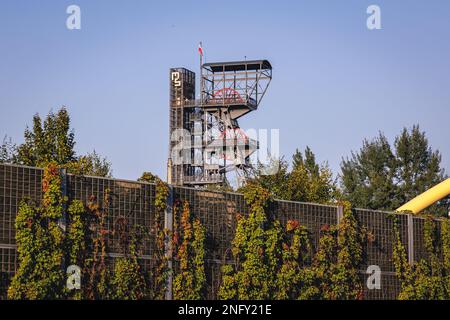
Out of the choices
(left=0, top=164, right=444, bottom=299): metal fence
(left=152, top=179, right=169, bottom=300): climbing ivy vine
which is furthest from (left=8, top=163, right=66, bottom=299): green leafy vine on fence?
(left=152, top=179, right=169, bottom=300): climbing ivy vine

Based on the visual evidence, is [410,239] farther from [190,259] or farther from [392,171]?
[392,171]

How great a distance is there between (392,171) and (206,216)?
188 feet

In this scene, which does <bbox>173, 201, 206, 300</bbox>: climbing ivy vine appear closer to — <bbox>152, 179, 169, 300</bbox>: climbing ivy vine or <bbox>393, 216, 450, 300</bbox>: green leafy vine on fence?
<bbox>152, 179, 169, 300</bbox>: climbing ivy vine

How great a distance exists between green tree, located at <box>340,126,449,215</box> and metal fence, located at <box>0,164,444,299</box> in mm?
44460

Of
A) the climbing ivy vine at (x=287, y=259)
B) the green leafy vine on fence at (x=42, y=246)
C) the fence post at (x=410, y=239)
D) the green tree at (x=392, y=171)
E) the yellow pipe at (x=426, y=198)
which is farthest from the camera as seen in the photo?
the green tree at (x=392, y=171)

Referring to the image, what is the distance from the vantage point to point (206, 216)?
32.6 metres

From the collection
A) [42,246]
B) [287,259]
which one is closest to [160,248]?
[42,246]

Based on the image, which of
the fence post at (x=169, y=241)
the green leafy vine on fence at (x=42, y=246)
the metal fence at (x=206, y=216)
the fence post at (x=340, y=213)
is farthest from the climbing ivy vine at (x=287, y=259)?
the green leafy vine on fence at (x=42, y=246)

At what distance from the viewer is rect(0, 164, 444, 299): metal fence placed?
27.4m

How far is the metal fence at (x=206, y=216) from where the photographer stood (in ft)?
89.9

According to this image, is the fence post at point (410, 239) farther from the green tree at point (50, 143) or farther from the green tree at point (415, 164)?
the green tree at point (415, 164)

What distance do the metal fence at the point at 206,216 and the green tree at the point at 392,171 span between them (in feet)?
146
